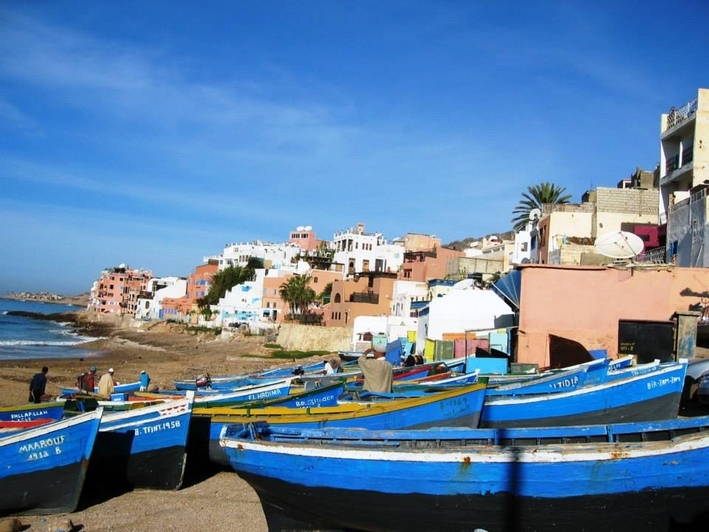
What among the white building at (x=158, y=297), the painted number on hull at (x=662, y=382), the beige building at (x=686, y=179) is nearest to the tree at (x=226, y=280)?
the white building at (x=158, y=297)

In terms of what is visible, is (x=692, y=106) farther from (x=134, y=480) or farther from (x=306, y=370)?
(x=134, y=480)

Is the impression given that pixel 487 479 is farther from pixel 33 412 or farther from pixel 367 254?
pixel 367 254

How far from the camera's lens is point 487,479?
307 inches

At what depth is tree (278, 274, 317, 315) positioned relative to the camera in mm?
66250

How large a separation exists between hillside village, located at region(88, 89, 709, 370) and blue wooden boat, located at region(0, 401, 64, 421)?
47.1ft

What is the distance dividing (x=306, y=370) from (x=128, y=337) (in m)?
57.2

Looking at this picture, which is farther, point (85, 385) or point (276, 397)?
point (85, 385)

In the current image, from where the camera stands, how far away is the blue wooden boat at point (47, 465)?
34.9ft

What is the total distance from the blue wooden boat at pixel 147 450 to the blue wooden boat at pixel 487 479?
295 centimetres

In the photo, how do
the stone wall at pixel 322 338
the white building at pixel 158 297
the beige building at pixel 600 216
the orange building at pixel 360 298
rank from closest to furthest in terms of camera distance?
the beige building at pixel 600 216 < the stone wall at pixel 322 338 < the orange building at pixel 360 298 < the white building at pixel 158 297

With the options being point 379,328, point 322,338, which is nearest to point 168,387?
point 379,328

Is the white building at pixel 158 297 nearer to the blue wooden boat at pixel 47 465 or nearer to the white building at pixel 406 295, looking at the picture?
the white building at pixel 406 295

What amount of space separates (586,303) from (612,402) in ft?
33.4

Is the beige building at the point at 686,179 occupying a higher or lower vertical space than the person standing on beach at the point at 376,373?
higher
